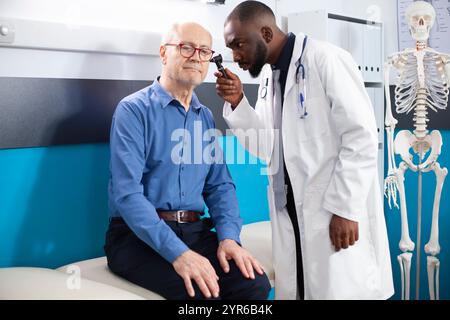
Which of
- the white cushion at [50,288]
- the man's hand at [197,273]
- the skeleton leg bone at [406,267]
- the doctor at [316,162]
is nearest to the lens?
the white cushion at [50,288]

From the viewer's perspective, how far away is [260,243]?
2365 mm

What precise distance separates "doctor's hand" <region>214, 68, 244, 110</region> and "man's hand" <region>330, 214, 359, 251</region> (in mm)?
587

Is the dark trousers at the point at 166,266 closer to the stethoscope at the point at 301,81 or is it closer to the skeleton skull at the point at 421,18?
the stethoscope at the point at 301,81

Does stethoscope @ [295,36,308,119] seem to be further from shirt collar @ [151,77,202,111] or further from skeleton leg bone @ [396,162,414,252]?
skeleton leg bone @ [396,162,414,252]

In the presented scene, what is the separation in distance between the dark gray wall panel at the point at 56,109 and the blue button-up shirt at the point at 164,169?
213 millimetres

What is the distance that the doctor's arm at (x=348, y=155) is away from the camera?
1.93 metres

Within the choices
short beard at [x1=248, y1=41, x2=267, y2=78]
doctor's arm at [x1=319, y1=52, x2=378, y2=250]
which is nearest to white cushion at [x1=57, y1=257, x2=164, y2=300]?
doctor's arm at [x1=319, y1=52, x2=378, y2=250]

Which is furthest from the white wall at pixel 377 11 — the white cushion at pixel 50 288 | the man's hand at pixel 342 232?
the white cushion at pixel 50 288

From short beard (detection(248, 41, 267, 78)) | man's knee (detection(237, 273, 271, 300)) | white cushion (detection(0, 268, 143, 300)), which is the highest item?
short beard (detection(248, 41, 267, 78))

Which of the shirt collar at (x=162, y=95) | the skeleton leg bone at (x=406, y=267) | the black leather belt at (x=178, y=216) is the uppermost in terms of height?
the shirt collar at (x=162, y=95)

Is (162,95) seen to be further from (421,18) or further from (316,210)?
(421,18)

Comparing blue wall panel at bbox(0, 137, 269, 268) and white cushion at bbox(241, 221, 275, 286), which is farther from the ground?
blue wall panel at bbox(0, 137, 269, 268)

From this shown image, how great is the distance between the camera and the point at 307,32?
9.53 feet

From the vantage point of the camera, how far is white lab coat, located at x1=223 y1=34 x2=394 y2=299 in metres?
1.94
